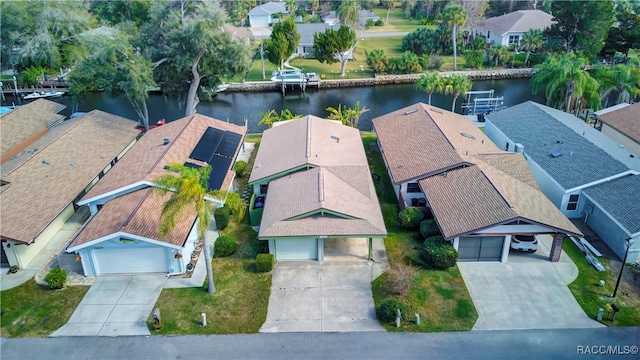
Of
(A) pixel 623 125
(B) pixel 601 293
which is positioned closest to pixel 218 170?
(B) pixel 601 293

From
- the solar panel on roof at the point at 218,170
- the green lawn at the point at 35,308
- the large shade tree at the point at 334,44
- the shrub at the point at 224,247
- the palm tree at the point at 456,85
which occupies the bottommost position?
the green lawn at the point at 35,308

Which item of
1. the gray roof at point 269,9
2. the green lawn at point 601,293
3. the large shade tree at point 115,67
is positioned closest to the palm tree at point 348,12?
the gray roof at point 269,9

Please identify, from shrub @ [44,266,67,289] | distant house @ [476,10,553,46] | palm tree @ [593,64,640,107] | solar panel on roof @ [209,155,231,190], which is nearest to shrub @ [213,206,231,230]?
solar panel on roof @ [209,155,231,190]

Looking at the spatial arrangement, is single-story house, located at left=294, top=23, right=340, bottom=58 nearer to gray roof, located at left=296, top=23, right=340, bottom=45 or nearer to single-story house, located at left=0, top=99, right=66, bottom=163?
gray roof, located at left=296, top=23, right=340, bottom=45

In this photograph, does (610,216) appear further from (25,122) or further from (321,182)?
(25,122)

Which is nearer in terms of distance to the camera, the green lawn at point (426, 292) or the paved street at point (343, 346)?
the paved street at point (343, 346)

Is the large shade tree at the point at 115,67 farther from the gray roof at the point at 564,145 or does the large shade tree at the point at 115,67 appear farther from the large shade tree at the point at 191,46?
the gray roof at the point at 564,145

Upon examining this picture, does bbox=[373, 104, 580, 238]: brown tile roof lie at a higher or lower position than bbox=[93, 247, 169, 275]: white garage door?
higher
